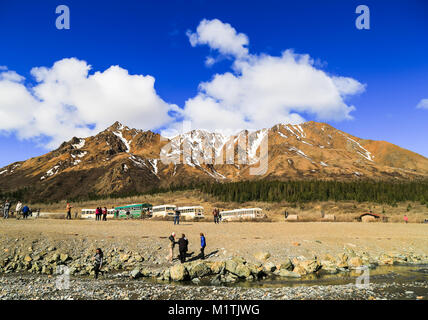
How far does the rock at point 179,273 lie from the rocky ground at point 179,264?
56mm

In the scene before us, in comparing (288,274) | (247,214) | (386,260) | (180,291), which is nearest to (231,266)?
(288,274)

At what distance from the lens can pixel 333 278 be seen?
55.1 feet

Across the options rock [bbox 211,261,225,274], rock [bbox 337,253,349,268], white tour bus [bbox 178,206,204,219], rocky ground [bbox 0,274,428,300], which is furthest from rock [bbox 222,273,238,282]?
white tour bus [bbox 178,206,204,219]

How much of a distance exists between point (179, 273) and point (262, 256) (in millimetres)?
6954

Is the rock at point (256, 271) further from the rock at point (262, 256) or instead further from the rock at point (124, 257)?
the rock at point (124, 257)

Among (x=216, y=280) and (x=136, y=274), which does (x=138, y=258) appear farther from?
(x=216, y=280)

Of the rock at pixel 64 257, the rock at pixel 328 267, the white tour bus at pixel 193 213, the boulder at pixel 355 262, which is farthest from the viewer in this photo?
the white tour bus at pixel 193 213

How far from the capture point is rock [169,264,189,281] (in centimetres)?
1627

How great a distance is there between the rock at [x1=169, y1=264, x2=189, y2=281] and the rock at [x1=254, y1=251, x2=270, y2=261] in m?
6.22

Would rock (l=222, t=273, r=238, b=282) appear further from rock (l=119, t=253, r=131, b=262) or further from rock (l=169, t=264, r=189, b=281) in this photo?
rock (l=119, t=253, r=131, b=262)

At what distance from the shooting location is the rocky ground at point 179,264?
13.6 meters

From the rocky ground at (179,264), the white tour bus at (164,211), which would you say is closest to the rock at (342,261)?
the rocky ground at (179,264)
